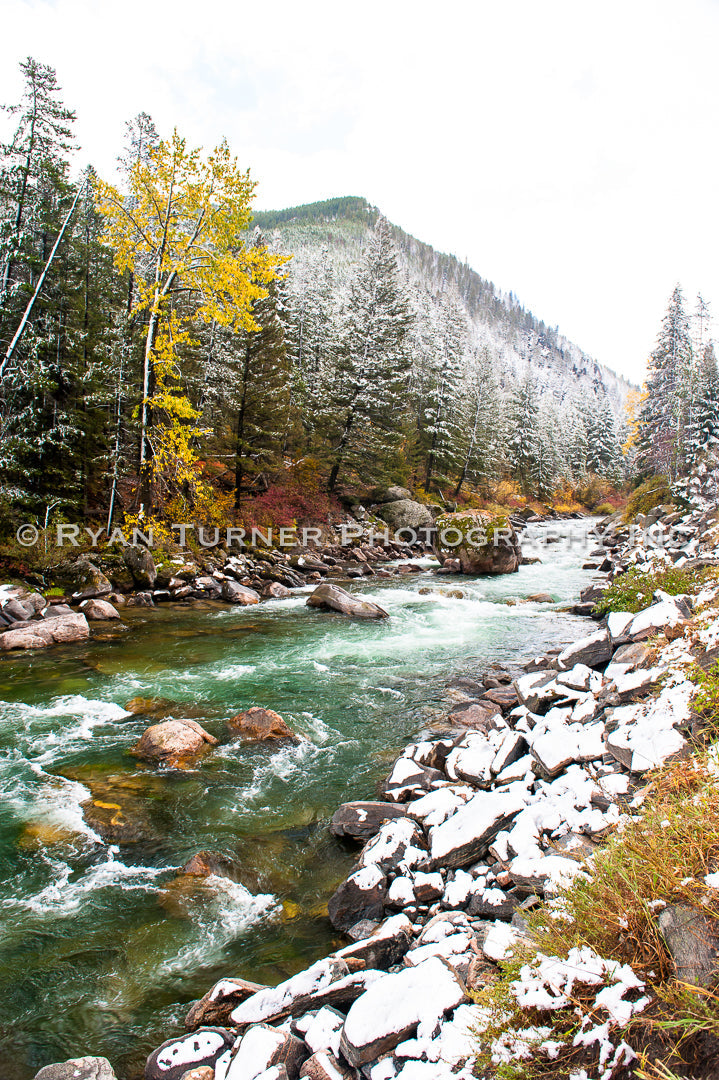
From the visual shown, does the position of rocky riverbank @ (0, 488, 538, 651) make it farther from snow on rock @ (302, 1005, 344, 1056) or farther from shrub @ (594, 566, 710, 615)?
snow on rock @ (302, 1005, 344, 1056)

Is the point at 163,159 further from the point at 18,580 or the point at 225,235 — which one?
the point at 18,580

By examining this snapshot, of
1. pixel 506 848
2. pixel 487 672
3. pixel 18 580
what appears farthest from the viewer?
pixel 18 580

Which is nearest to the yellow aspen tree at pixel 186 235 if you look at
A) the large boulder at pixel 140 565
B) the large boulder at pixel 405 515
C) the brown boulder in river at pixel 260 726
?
the large boulder at pixel 140 565

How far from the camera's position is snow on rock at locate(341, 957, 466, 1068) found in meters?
2.41

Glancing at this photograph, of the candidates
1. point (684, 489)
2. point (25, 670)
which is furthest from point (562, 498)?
point (25, 670)

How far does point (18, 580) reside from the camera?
1323cm

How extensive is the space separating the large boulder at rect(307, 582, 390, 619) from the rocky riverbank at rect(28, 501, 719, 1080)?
→ 26.9ft

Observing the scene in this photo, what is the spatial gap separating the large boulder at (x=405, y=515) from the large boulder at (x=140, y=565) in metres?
16.1

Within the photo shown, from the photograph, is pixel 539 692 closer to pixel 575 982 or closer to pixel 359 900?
pixel 359 900

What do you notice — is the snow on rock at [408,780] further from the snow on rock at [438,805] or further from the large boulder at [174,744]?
the large boulder at [174,744]

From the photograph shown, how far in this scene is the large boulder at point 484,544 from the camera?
2245 cm

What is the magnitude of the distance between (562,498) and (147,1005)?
63646 mm

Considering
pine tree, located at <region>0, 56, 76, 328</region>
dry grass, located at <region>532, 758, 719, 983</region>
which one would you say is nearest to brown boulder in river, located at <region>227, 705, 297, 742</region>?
dry grass, located at <region>532, 758, 719, 983</region>

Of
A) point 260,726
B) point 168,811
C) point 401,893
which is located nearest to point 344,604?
point 260,726
